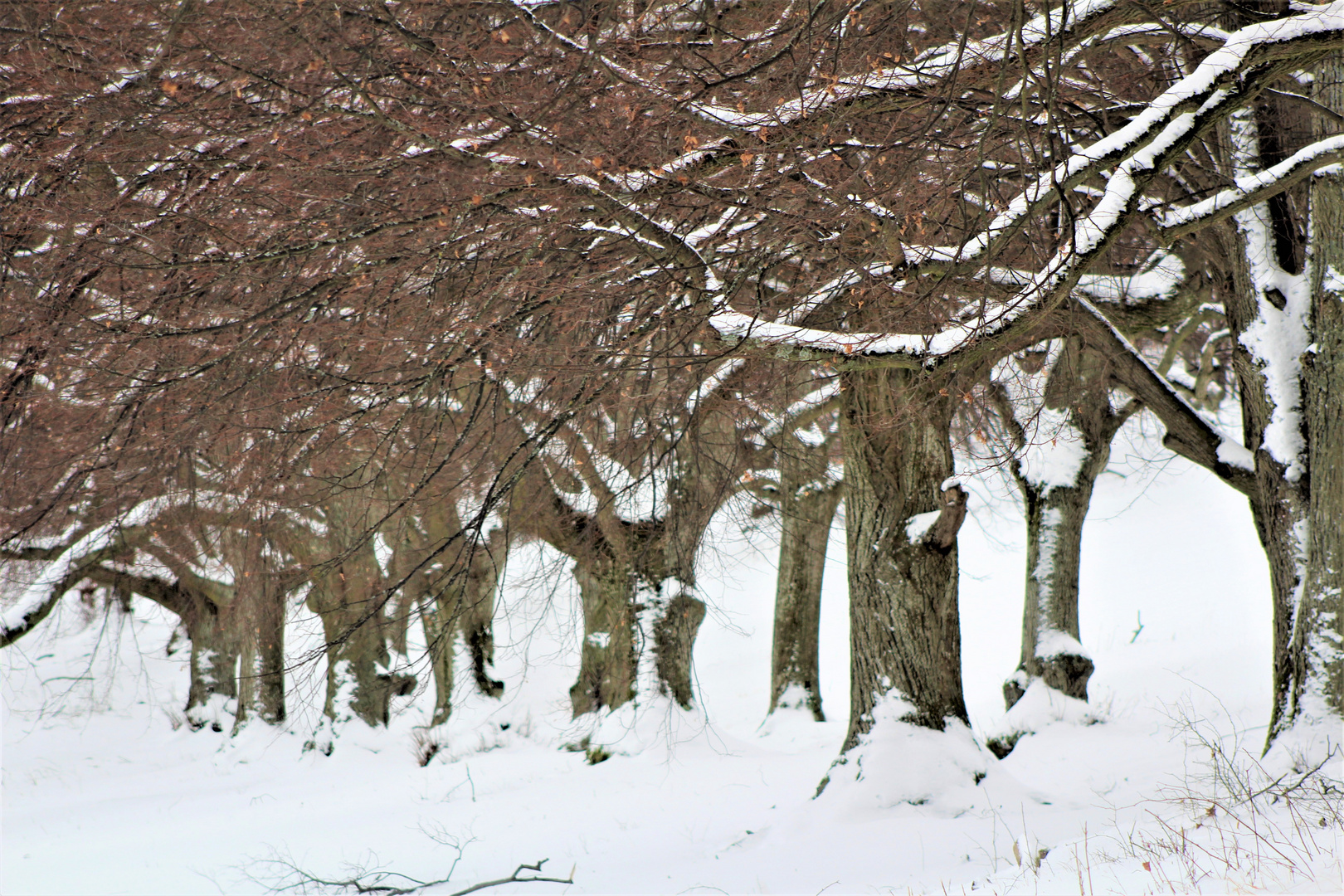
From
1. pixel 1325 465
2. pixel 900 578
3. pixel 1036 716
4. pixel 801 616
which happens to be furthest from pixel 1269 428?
pixel 801 616

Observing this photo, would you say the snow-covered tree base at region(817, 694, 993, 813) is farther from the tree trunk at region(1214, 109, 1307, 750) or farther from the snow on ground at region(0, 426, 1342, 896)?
the tree trunk at region(1214, 109, 1307, 750)

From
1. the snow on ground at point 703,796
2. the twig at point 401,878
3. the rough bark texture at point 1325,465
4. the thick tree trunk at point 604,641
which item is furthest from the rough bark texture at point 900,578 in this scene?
the twig at point 401,878

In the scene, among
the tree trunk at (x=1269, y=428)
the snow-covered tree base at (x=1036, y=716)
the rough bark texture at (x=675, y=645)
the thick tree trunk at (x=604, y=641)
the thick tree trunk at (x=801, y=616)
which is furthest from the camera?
the thick tree trunk at (x=801, y=616)

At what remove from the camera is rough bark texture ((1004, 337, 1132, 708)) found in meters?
11.0

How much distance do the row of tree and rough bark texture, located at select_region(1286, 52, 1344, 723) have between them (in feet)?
0.08

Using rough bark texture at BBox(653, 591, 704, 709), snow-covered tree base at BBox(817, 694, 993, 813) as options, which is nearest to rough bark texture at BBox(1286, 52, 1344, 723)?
snow-covered tree base at BBox(817, 694, 993, 813)

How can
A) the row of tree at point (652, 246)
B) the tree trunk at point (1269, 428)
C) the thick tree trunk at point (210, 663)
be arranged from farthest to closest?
the thick tree trunk at point (210, 663)
the tree trunk at point (1269, 428)
the row of tree at point (652, 246)

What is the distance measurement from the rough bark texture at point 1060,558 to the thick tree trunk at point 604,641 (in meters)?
4.68

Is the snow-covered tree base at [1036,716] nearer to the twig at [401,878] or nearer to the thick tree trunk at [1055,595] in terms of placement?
the thick tree trunk at [1055,595]

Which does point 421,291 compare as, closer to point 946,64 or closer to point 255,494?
point 255,494

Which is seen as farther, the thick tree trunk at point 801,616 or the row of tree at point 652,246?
the thick tree trunk at point 801,616

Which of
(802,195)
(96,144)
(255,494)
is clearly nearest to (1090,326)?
(802,195)

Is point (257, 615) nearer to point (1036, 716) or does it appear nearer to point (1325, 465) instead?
point (1036, 716)

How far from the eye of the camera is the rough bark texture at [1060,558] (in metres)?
11.0
